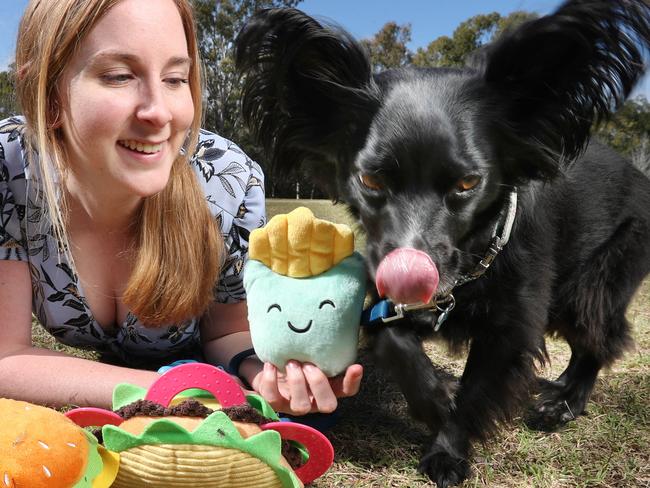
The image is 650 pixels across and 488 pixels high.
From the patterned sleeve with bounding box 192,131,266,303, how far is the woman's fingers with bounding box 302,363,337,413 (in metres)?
0.78

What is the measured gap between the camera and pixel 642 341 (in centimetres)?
357

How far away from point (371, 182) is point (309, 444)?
0.91 meters

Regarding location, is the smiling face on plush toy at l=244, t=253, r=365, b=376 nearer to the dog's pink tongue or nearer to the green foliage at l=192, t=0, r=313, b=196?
the dog's pink tongue

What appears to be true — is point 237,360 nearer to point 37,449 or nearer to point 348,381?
point 348,381

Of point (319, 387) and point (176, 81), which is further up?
point (176, 81)

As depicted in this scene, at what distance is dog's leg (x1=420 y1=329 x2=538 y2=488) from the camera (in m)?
2.09

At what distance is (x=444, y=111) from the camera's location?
205 centimetres

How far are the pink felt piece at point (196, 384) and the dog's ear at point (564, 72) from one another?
1.37 m

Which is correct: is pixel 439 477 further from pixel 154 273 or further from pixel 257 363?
pixel 154 273

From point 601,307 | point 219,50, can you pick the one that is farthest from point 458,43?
point 601,307

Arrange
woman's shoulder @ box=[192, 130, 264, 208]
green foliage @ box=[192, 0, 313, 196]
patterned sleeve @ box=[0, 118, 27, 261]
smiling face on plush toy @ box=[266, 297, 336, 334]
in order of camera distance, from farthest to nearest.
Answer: green foliage @ box=[192, 0, 313, 196]
woman's shoulder @ box=[192, 130, 264, 208]
patterned sleeve @ box=[0, 118, 27, 261]
smiling face on plush toy @ box=[266, 297, 336, 334]

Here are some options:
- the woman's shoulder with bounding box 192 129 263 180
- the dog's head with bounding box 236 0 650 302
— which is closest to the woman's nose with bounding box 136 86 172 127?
the dog's head with bounding box 236 0 650 302

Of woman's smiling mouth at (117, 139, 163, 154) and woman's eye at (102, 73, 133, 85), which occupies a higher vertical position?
woman's eye at (102, 73, 133, 85)

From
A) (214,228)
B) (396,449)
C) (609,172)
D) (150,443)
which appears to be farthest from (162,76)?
(609,172)
